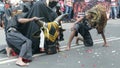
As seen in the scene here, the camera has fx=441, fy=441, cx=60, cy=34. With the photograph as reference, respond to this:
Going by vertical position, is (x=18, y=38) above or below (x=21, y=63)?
above

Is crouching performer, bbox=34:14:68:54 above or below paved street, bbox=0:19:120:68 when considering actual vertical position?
above

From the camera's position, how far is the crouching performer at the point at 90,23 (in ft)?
36.9

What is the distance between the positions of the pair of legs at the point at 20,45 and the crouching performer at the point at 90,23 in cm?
197

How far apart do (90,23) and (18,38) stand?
231cm

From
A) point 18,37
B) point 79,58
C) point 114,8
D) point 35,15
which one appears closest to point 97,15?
point 79,58

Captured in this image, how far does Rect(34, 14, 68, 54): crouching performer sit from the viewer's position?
33.7 ft

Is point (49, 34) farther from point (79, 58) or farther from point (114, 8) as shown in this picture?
point (114, 8)

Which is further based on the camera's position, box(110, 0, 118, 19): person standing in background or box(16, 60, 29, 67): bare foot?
box(110, 0, 118, 19): person standing in background

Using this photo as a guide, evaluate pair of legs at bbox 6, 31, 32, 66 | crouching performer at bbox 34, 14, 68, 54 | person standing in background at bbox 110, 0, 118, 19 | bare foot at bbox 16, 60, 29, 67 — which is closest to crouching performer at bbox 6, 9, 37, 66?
pair of legs at bbox 6, 31, 32, 66

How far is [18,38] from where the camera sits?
9867 millimetres

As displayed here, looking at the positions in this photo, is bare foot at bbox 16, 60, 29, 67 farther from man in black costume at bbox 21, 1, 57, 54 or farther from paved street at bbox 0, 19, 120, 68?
man in black costume at bbox 21, 1, 57, 54

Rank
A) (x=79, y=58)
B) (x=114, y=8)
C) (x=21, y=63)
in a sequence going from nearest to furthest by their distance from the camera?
(x=21, y=63), (x=79, y=58), (x=114, y=8)

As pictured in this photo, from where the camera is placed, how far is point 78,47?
1201 centimetres

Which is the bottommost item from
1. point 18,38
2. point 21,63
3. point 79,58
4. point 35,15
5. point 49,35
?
point 79,58
